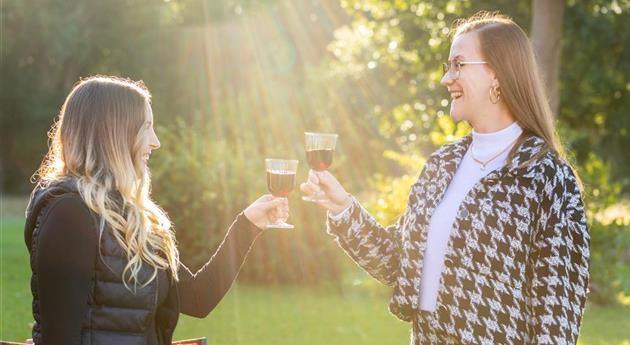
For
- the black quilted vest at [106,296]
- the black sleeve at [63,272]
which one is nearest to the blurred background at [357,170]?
the black quilted vest at [106,296]

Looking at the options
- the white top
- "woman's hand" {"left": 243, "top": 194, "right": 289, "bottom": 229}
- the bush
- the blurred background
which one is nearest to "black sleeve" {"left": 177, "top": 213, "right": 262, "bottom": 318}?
"woman's hand" {"left": 243, "top": 194, "right": 289, "bottom": 229}

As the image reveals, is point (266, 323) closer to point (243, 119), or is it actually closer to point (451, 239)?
point (243, 119)

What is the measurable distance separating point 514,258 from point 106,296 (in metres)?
1.58

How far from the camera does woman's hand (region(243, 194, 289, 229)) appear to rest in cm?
406

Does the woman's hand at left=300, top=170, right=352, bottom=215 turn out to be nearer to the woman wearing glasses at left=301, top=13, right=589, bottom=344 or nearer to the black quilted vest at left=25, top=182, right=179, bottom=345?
the woman wearing glasses at left=301, top=13, right=589, bottom=344

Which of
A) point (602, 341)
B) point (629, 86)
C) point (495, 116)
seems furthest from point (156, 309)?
point (629, 86)

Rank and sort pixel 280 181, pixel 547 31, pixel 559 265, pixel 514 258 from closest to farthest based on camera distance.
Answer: pixel 559 265
pixel 514 258
pixel 280 181
pixel 547 31

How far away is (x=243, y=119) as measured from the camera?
13.9 meters

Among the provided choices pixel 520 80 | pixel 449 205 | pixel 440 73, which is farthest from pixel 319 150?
pixel 440 73

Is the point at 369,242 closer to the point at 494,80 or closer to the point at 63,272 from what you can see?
the point at 494,80

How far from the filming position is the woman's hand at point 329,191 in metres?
4.01

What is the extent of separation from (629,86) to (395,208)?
30.7ft

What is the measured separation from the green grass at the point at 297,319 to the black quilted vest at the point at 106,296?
5.73m

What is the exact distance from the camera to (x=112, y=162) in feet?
10.8
